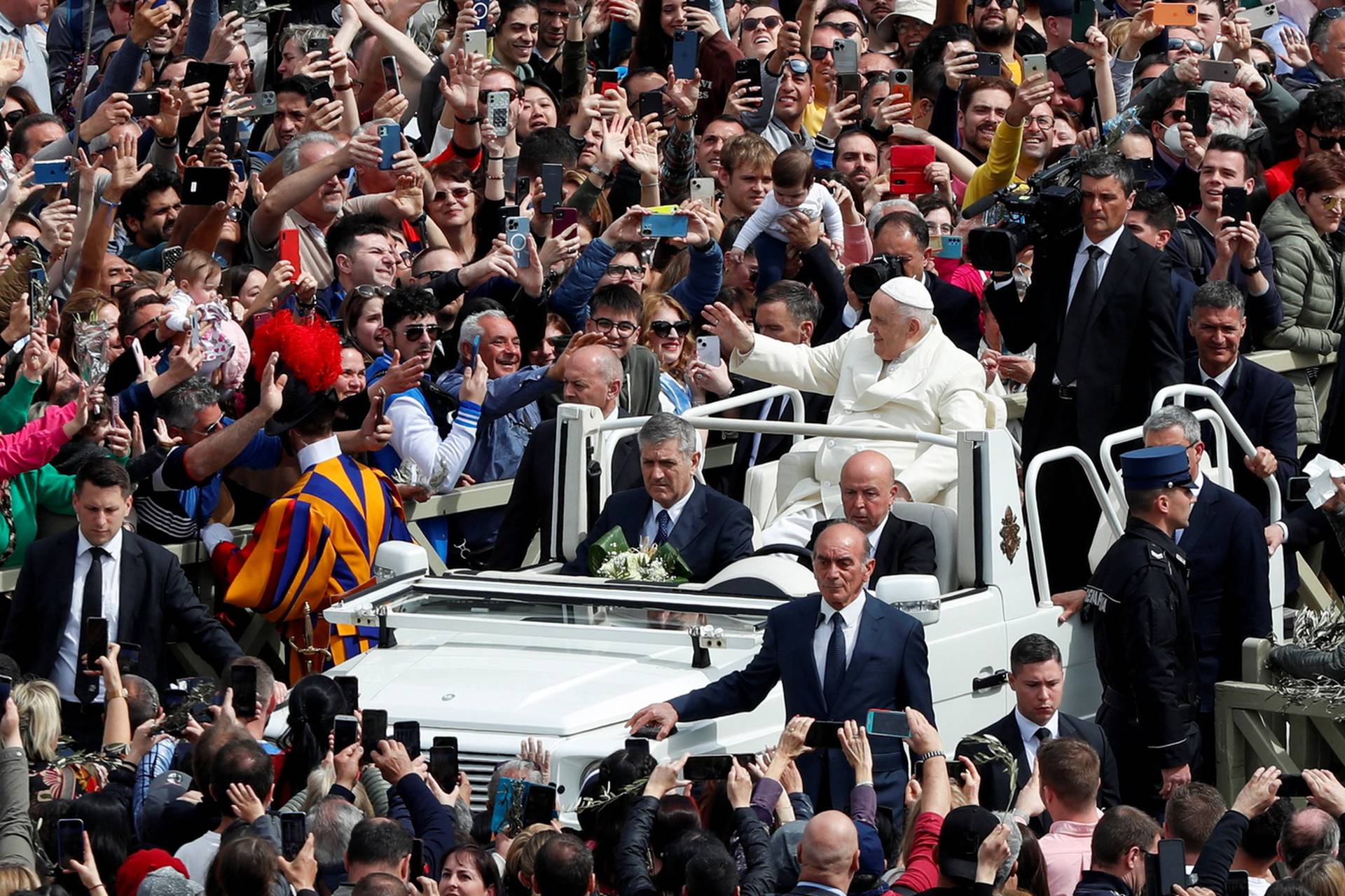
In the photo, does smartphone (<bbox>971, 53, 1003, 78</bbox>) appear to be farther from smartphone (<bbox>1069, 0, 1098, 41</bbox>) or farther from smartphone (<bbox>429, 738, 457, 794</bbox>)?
smartphone (<bbox>429, 738, 457, 794</bbox>)

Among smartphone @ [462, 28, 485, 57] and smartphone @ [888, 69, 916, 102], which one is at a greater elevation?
smartphone @ [462, 28, 485, 57]

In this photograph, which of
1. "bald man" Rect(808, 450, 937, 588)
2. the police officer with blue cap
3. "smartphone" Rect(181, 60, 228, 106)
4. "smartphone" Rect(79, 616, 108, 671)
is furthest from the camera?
"smartphone" Rect(181, 60, 228, 106)

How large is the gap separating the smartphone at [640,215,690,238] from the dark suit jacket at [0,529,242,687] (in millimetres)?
3300

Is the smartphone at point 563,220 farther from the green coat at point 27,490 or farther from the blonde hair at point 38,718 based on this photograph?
the blonde hair at point 38,718

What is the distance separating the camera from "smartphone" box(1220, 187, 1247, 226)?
14.6 metres

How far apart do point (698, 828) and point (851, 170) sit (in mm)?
8158

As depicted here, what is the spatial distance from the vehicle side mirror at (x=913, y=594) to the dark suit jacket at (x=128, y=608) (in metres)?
2.78

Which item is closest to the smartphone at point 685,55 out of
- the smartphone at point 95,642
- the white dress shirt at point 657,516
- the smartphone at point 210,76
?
the smartphone at point 210,76

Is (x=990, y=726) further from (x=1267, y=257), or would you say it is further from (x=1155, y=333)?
(x=1267, y=257)

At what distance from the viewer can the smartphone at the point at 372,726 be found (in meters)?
9.00

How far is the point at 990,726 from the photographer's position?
10.7 m

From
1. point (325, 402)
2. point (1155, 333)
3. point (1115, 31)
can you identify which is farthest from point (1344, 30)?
point (325, 402)

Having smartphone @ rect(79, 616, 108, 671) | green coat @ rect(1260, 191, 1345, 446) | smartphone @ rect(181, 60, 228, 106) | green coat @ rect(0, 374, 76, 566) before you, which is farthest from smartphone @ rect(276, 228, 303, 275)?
green coat @ rect(1260, 191, 1345, 446)

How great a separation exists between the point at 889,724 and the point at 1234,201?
22.1ft
